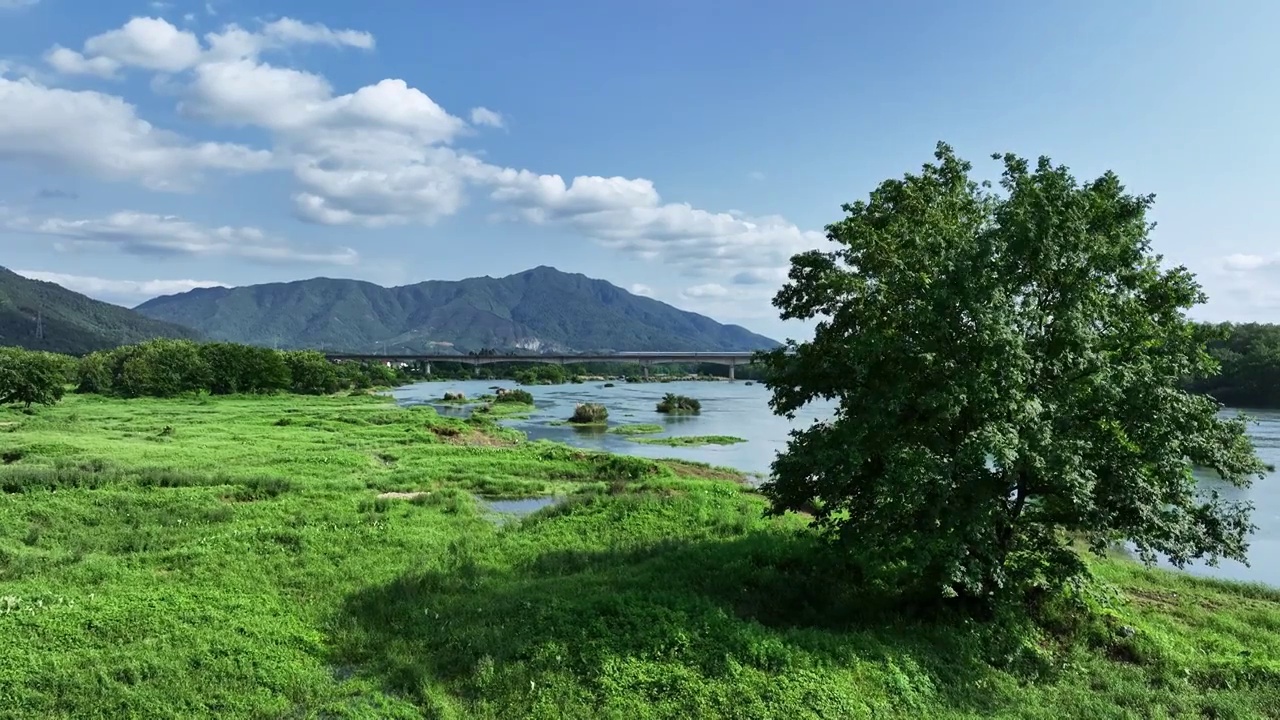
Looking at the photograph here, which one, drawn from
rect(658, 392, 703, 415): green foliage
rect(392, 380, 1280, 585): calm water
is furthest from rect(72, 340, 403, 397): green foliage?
rect(658, 392, 703, 415): green foliage

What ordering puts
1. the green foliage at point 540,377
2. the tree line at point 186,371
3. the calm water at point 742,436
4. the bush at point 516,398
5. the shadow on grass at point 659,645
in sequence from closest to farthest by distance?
1. the shadow on grass at point 659,645
2. the calm water at point 742,436
3. the tree line at point 186,371
4. the bush at point 516,398
5. the green foliage at point 540,377

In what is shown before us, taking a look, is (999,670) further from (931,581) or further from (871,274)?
(871,274)

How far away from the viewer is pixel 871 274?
18.4 meters

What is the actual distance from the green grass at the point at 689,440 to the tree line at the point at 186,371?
61.1 meters

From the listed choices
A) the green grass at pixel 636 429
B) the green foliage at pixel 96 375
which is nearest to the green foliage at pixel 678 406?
the green grass at pixel 636 429

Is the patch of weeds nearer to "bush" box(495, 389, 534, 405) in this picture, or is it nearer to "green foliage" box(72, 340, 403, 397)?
"bush" box(495, 389, 534, 405)

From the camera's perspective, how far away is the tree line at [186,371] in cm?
9538

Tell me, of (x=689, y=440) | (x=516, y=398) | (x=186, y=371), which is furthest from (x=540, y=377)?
(x=689, y=440)

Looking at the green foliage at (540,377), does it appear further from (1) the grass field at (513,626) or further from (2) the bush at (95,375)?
(1) the grass field at (513,626)

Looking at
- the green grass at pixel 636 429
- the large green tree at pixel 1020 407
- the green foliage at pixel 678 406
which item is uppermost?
Result: the large green tree at pixel 1020 407

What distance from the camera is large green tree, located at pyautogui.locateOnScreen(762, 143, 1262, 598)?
48.0 feet

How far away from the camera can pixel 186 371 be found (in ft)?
330

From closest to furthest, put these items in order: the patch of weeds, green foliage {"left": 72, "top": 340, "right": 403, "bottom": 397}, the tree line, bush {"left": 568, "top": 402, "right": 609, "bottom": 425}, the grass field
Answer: the grass field → the patch of weeds → bush {"left": 568, "top": 402, "right": 609, "bottom": 425} → the tree line → green foliage {"left": 72, "top": 340, "right": 403, "bottom": 397}

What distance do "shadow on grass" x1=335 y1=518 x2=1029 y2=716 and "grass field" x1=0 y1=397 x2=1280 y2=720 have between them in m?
0.06
